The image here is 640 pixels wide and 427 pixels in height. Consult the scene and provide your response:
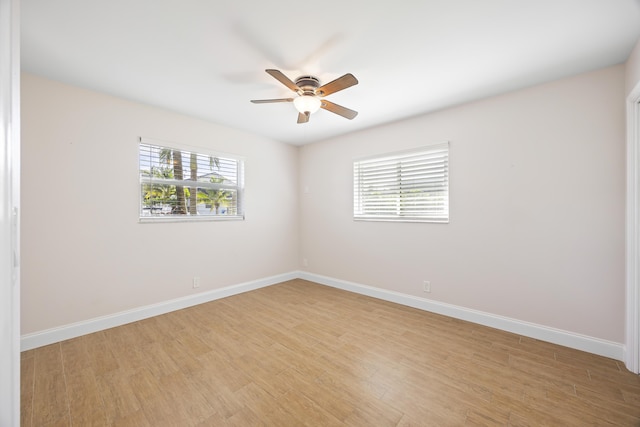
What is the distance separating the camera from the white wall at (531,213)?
218cm

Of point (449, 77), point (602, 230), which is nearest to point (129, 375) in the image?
point (449, 77)

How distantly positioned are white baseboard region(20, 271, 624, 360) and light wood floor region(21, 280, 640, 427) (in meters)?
0.10

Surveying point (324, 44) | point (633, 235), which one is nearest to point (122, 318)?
point (324, 44)

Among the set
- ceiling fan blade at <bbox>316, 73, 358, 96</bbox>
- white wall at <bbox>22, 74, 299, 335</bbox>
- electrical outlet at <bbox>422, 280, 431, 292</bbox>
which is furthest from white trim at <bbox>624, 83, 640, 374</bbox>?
white wall at <bbox>22, 74, 299, 335</bbox>

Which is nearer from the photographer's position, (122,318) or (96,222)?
(96,222)

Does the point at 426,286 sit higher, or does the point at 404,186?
the point at 404,186

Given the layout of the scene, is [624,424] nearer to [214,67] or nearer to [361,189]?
[361,189]

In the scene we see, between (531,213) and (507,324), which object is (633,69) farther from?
(507,324)

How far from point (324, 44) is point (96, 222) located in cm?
280

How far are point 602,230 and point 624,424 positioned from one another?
1.45 metres

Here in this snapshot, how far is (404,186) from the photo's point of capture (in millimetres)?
3451

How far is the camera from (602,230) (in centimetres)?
220

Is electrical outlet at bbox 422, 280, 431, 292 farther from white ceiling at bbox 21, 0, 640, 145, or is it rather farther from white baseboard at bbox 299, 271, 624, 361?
white ceiling at bbox 21, 0, 640, 145

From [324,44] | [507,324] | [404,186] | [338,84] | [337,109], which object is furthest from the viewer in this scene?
[404,186]
